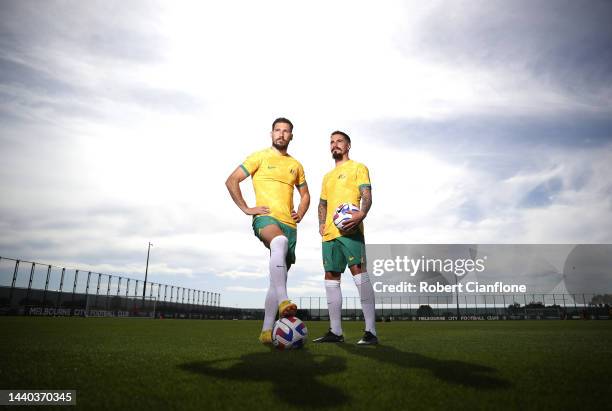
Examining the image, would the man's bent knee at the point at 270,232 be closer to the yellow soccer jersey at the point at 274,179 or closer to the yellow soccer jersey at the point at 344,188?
the yellow soccer jersey at the point at 274,179

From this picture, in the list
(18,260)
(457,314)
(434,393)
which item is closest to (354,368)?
(434,393)

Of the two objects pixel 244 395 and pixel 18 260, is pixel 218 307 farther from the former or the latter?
pixel 244 395

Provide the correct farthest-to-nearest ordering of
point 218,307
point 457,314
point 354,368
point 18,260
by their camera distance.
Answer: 1. point 218,307
2. point 457,314
3. point 18,260
4. point 354,368

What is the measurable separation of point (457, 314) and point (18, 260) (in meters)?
52.0

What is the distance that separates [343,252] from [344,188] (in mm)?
921

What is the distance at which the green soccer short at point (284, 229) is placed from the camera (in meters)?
4.74

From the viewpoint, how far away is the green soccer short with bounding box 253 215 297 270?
4742 millimetres

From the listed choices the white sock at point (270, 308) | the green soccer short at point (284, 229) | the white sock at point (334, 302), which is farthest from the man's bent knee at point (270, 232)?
the white sock at point (334, 302)

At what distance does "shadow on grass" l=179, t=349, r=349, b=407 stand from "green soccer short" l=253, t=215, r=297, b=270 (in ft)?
3.99

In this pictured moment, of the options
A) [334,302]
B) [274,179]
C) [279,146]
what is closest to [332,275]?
[334,302]

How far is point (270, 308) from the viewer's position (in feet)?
15.7

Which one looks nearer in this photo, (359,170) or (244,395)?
(244,395)

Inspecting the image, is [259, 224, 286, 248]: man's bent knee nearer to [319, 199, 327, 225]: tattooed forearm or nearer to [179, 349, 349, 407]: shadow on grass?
[179, 349, 349, 407]: shadow on grass

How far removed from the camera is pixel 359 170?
564cm
